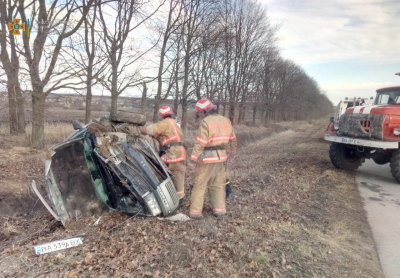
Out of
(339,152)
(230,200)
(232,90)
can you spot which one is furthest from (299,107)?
(230,200)

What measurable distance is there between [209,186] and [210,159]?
488 millimetres

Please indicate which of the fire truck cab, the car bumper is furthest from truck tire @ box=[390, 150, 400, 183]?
the car bumper

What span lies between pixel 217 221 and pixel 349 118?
5.60m

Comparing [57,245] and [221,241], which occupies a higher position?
[221,241]

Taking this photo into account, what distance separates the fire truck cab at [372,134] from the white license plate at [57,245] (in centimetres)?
680

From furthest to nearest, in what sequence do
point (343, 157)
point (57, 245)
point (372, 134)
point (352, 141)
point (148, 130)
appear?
point (343, 157)
point (352, 141)
point (372, 134)
point (148, 130)
point (57, 245)

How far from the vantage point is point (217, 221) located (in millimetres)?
4613

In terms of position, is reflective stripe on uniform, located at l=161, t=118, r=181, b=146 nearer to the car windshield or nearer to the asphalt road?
the asphalt road

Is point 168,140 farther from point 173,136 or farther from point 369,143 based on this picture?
point 369,143

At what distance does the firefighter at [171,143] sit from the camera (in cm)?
511

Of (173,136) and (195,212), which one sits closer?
(195,212)

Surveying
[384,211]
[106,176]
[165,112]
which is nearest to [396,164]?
[384,211]

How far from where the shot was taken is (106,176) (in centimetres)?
512

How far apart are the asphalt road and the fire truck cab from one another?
0.49m
